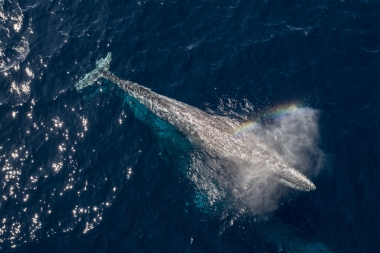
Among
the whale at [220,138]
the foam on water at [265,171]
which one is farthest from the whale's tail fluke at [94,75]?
the foam on water at [265,171]

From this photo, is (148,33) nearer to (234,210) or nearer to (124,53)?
(124,53)

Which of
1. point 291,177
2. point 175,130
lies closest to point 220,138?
point 175,130

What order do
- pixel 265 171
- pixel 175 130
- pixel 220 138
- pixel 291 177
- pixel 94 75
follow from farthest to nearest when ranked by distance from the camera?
pixel 94 75 → pixel 175 130 → pixel 220 138 → pixel 265 171 → pixel 291 177

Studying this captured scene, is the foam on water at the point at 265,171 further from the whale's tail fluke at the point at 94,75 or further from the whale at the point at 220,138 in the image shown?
the whale's tail fluke at the point at 94,75

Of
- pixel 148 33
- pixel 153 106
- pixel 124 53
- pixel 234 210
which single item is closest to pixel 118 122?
pixel 153 106

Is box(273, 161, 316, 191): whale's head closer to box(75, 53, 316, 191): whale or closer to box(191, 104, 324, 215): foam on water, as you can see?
box(75, 53, 316, 191): whale

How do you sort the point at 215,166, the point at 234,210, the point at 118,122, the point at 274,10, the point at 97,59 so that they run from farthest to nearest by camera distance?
the point at 274,10, the point at 97,59, the point at 118,122, the point at 215,166, the point at 234,210

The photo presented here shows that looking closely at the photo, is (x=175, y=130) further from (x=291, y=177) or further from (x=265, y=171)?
(x=291, y=177)
